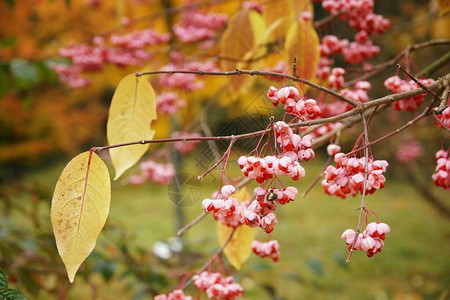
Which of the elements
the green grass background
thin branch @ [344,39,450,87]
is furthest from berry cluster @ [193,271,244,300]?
the green grass background

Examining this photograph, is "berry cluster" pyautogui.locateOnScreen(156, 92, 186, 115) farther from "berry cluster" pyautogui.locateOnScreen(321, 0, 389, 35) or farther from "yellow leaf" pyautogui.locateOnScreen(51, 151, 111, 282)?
"yellow leaf" pyautogui.locateOnScreen(51, 151, 111, 282)

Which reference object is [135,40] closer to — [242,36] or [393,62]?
[242,36]

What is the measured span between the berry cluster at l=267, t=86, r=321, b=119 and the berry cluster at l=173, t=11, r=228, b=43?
1639mm

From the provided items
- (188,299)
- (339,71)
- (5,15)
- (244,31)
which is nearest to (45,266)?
(188,299)

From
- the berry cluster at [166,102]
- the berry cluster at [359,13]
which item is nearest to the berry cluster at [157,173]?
the berry cluster at [166,102]

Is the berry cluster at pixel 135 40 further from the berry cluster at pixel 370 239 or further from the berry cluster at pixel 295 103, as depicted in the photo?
the berry cluster at pixel 370 239

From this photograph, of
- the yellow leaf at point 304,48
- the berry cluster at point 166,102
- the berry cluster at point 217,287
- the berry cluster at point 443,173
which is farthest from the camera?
the berry cluster at point 166,102

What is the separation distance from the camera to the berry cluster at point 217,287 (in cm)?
79

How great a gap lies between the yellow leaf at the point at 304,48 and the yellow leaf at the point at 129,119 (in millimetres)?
343

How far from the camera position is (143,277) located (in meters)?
1.76

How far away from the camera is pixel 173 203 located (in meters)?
1.08

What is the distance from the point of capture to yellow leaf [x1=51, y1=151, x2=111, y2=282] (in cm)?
58

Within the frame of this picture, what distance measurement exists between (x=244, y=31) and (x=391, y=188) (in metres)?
6.97

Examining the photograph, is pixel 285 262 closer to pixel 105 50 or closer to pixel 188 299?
pixel 105 50
